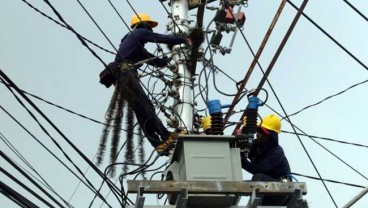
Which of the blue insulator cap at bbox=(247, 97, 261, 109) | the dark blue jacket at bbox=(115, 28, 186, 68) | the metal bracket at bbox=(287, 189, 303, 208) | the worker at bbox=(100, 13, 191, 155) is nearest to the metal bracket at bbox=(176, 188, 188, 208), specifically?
the metal bracket at bbox=(287, 189, 303, 208)

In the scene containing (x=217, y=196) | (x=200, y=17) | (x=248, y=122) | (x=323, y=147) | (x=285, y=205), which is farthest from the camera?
(x=323, y=147)

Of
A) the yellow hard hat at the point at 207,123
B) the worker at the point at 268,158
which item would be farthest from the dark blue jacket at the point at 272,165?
the yellow hard hat at the point at 207,123

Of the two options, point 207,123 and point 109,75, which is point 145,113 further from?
point 207,123

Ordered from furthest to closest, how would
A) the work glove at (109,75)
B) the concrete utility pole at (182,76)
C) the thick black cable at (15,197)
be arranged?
1. the work glove at (109,75)
2. the concrete utility pole at (182,76)
3. the thick black cable at (15,197)

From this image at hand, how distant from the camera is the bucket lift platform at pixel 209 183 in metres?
7.65

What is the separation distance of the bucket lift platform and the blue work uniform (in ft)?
7.13

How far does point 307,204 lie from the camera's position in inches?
309

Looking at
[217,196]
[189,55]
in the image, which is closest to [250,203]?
[217,196]

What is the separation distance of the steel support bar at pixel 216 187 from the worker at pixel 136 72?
6.43 ft

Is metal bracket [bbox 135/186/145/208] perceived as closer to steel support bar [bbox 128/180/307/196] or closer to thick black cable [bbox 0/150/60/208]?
steel support bar [bbox 128/180/307/196]

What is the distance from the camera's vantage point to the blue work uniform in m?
10.5

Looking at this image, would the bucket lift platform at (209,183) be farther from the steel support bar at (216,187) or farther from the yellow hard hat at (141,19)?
the yellow hard hat at (141,19)

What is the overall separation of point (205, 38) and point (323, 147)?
2.32m

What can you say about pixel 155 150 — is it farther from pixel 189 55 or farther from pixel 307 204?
pixel 307 204
